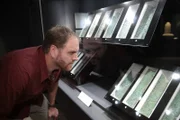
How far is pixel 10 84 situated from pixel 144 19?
0.89 meters

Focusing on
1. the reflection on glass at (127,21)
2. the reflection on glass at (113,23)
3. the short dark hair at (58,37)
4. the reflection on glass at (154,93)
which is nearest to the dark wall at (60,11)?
the reflection on glass at (113,23)

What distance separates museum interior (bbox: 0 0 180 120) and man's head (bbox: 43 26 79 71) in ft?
1.14

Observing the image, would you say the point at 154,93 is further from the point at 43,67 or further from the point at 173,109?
the point at 43,67

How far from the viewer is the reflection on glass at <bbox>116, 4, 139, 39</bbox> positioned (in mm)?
1370

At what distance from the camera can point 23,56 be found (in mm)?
1197

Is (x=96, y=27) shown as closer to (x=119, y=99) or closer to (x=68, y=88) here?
(x=68, y=88)

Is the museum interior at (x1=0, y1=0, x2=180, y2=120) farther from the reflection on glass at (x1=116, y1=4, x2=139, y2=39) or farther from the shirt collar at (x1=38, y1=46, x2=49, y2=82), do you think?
the shirt collar at (x1=38, y1=46, x2=49, y2=82)

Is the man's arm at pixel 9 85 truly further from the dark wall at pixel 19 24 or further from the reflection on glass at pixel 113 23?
the dark wall at pixel 19 24

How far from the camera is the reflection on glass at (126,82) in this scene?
4.52 feet

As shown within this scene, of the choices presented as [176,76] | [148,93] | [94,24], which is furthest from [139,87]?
[94,24]

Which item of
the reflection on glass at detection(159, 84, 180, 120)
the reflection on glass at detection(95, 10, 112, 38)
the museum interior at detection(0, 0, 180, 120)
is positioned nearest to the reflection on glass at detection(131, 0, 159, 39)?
the museum interior at detection(0, 0, 180, 120)

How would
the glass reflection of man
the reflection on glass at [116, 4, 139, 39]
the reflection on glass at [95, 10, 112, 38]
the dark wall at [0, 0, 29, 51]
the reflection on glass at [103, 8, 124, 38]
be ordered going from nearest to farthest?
the reflection on glass at [116, 4, 139, 39] → the reflection on glass at [103, 8, 124, 38] → the reflection on glass at [95, 10, 112, 38] → the glass reflection of man → the dark wall at [0, 0, 29, 51]

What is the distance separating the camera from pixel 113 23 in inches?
64.4

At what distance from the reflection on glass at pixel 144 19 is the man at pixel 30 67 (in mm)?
390
